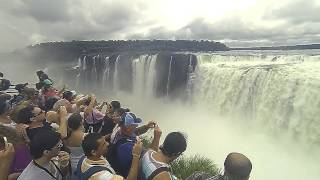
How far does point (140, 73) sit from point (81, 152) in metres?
25.7

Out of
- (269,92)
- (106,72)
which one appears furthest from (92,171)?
(106,72)

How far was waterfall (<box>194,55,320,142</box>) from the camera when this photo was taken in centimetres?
A: 1596

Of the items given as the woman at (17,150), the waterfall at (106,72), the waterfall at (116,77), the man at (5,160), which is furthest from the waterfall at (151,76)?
the man at (5,160)

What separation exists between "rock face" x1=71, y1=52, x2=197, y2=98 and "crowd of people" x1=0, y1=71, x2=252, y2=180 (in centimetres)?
1986

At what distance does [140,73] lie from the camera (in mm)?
29891

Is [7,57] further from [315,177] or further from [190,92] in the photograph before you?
[315,177]

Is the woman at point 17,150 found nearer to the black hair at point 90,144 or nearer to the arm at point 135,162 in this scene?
the black hair at point 90,144

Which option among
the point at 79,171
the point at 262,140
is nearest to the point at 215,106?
the point at 262,140

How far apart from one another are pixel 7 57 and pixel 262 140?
2346 inches

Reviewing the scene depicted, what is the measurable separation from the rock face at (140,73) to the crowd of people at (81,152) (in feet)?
65.2

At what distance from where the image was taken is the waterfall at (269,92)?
15961mm

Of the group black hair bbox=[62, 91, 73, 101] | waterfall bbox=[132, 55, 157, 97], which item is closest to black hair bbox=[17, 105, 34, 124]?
black hair bbox=[62, 91, 73, 101]

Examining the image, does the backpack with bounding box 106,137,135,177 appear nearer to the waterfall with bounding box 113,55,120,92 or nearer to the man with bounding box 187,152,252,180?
the man with bounding box 187,152,252,180

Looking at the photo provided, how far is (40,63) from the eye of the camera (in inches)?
2270
